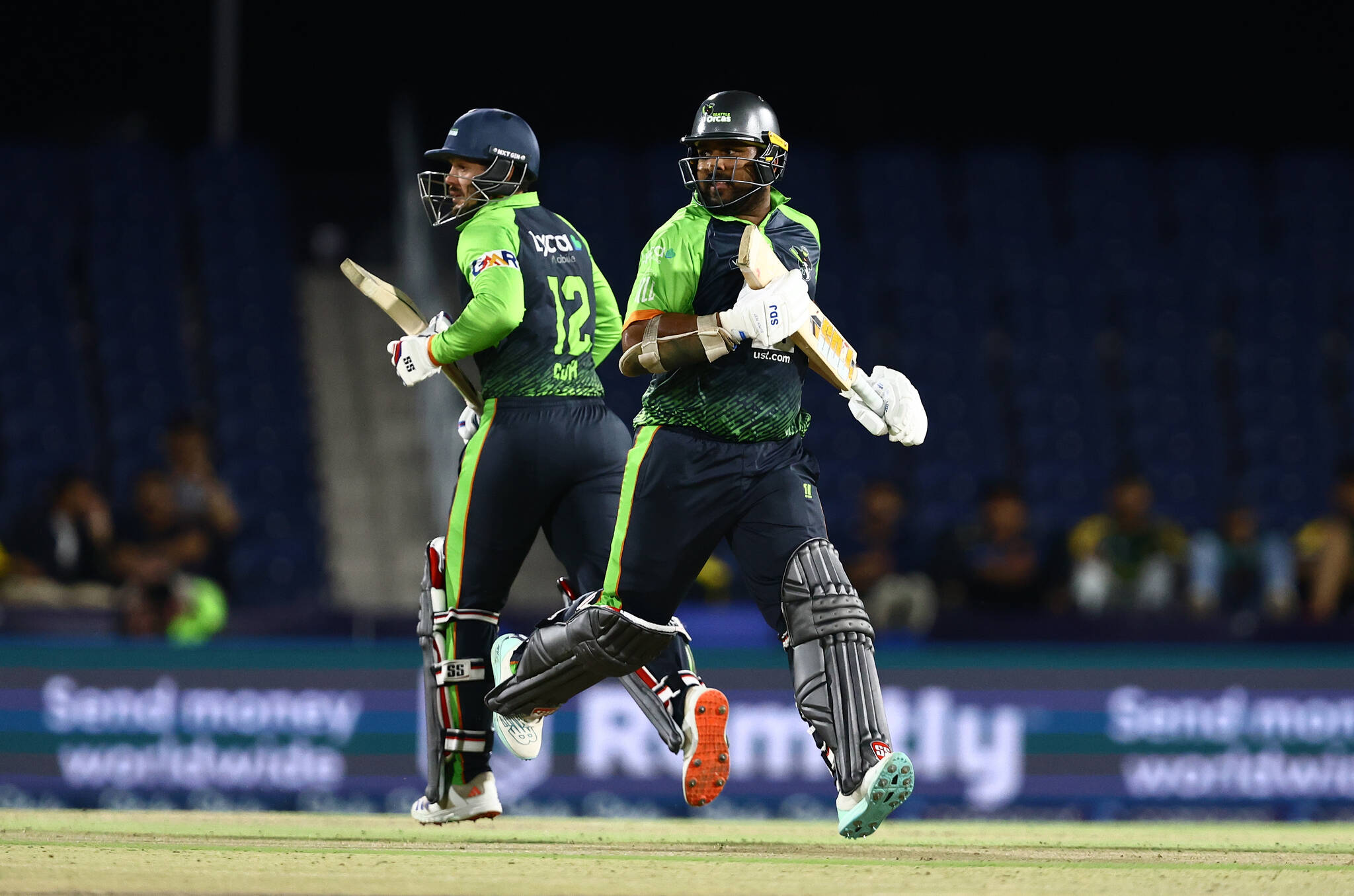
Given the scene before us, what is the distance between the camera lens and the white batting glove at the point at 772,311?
211 inches

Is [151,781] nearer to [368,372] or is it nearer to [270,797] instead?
[270,797]

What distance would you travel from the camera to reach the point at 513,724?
6.45 meters

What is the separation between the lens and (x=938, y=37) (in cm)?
1577

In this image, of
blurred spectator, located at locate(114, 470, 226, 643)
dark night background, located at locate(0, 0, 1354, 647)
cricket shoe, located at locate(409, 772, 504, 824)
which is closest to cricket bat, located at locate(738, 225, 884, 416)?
cricket shoe, located at locate(409, 772, 504, 824)

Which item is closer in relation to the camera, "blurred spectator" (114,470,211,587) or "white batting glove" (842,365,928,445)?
"white batting glove" (842,365,928,445)

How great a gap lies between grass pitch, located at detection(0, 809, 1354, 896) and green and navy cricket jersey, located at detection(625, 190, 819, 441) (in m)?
1.40

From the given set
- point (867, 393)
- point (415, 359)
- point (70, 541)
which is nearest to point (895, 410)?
point (867, 393)

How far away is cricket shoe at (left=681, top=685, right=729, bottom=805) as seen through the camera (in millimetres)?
5910

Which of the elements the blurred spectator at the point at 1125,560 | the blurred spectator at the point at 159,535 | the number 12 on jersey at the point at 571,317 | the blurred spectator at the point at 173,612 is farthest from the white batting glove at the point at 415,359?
the blurred spectator at the point at 1125,560

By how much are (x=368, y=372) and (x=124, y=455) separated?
255 centimetres

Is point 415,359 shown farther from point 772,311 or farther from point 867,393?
point 867,393

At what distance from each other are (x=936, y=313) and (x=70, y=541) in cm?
678

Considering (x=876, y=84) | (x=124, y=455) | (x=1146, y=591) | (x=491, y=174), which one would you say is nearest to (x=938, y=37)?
(x=876, y=84)

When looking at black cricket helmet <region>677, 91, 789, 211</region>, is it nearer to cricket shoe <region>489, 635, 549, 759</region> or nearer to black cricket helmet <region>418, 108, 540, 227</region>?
black cricket helmet <region>418, 108, 540, 227</region>
